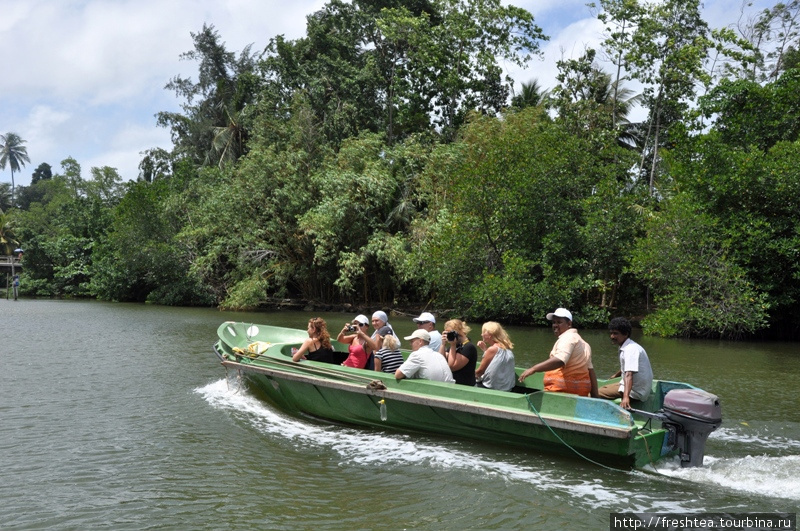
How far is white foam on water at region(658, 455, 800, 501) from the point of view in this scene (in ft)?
20.7

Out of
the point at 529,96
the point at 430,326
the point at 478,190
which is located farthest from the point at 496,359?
the point at 529,96

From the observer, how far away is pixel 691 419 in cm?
669

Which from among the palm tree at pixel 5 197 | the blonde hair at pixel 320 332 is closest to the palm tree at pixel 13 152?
the palm tree at pixel 5 197

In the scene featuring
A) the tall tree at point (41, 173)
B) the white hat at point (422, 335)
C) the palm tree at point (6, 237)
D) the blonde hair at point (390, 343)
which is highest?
the tall tree at point (41, 173)

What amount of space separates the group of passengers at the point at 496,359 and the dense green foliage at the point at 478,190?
13253mm

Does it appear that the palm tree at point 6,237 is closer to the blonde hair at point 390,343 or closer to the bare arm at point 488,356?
the blonde hair at point 390,343

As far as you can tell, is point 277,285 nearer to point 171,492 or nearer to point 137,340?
point 137,340

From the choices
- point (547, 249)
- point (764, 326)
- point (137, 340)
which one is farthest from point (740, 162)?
point (137, 340)

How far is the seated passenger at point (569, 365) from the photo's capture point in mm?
7438

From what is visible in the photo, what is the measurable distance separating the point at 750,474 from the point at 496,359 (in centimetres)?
282

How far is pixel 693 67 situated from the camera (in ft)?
87.2

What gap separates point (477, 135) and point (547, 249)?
21.1 feet

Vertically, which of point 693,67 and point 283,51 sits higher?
point 283,51

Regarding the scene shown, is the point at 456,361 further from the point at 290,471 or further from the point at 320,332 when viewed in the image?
the point at 290,471
